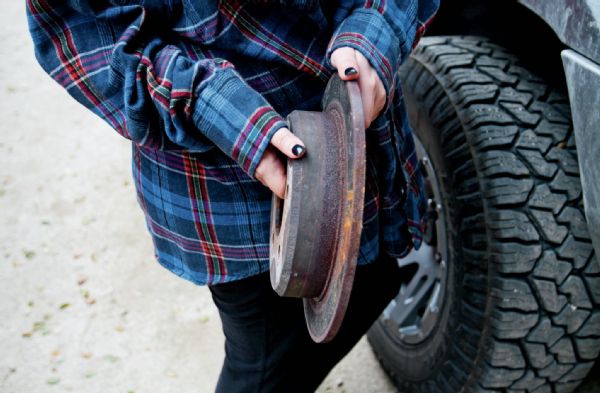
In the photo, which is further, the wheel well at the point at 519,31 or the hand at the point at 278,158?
the wheel well at the point at 519,31

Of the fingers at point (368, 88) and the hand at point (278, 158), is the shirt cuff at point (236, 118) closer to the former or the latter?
the hand at point (278, 158)

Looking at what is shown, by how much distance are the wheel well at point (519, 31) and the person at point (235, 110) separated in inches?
20.7

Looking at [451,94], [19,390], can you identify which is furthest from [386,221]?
[19,390]

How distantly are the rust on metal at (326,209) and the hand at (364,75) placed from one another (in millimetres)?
32

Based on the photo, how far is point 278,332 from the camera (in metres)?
1.61

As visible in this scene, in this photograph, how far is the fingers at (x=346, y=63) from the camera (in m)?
1.23

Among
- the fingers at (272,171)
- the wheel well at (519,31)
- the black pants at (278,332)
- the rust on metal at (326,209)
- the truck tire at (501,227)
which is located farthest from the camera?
the wheel well at (519,31)

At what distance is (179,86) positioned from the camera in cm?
123

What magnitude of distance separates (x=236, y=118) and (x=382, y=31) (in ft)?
1.24

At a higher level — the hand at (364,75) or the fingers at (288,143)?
the hand at (364,75)

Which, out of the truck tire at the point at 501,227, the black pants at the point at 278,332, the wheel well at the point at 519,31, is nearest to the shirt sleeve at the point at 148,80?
the black pants at the point at 278,332

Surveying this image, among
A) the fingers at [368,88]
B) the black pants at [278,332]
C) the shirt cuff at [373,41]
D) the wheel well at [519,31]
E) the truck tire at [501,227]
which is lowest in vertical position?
the black pants at [278,332]

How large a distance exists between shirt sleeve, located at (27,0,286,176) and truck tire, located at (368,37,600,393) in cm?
81

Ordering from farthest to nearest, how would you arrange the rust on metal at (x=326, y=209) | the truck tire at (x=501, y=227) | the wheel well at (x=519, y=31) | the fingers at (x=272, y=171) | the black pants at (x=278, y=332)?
the wheel well at (x=519, y=31)
the truck tire at (x=501, y=227)
the black pants at (x=278, y=332)
the fingers at (x=272, y=171)
the rust on metal at (x=326, y=209)
